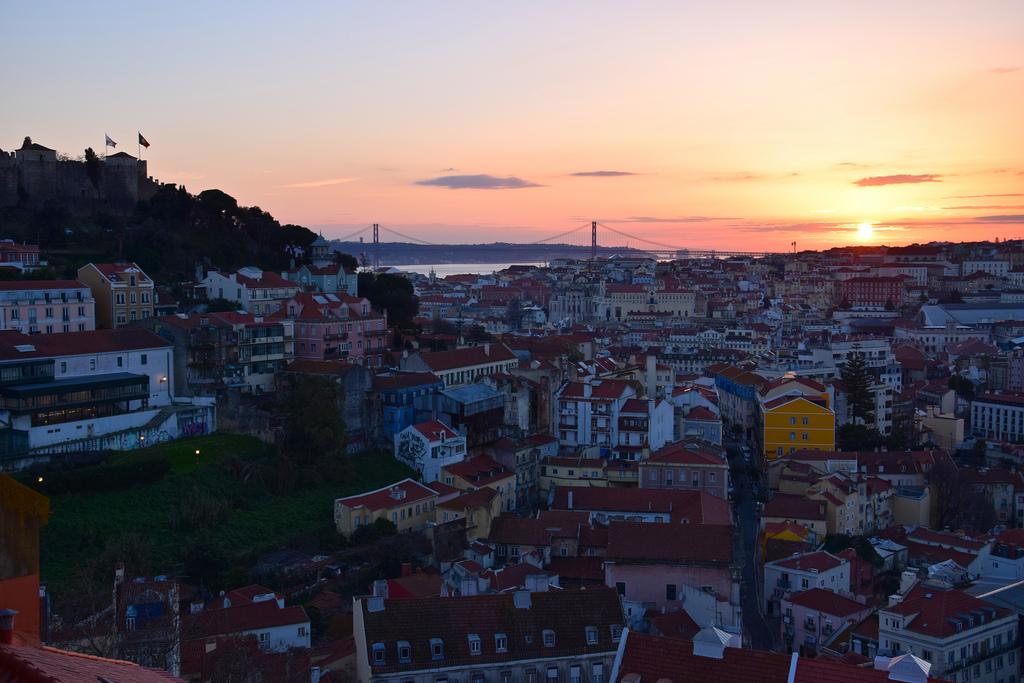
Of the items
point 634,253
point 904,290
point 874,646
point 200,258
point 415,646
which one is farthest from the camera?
point 634,253

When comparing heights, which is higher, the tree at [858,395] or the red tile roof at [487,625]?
the tree at [858,395]

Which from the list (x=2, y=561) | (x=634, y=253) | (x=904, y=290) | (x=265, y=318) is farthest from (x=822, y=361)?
(x=634, y=253)

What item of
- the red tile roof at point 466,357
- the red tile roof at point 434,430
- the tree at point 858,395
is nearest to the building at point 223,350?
the red tile roof at point 466,357

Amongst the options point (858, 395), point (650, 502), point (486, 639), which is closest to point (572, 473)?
point (650, 502)

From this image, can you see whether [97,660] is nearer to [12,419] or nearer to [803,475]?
[12,419]

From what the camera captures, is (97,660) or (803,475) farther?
(803,475)

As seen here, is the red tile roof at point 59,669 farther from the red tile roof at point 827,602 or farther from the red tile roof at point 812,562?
the red tile roof at point 812,562
